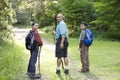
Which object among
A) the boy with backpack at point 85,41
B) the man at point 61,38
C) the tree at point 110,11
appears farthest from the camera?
the tree at point 110,11

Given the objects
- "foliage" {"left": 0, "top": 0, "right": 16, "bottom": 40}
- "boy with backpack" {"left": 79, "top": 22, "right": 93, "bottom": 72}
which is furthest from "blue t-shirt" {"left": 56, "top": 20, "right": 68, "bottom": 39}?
"foliage" {"left": 0, "top": 0, "right": 16, "bottom": 40}

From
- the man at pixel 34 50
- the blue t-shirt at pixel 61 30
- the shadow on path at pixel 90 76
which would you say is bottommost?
the shadow on path at pixel 90 76

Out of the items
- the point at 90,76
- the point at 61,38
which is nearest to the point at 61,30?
the point at 61,38

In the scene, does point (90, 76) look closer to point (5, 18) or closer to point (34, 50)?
point (34, 50)

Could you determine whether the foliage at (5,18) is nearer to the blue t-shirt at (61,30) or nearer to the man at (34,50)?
the man at (34,50)

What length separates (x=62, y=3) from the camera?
35.8m

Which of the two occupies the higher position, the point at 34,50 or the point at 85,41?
the point at 85,41

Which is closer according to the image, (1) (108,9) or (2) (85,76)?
(2) (85,76)

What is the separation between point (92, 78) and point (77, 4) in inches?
937

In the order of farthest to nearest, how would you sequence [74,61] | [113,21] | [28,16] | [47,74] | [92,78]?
[28,16] < [113,21] < [74,61] < [47,74] < [92,78]

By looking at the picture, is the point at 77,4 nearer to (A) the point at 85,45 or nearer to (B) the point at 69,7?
(B) the point at 69,7

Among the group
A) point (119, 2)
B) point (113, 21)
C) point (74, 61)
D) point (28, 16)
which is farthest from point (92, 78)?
point (28, 16)

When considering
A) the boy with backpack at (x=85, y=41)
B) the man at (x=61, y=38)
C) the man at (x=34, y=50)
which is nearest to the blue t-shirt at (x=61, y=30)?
the man at (x=61, y=38)

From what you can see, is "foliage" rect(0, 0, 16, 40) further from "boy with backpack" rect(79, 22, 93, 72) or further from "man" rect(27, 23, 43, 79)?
"man" rect(27, 23, 43, 79)
